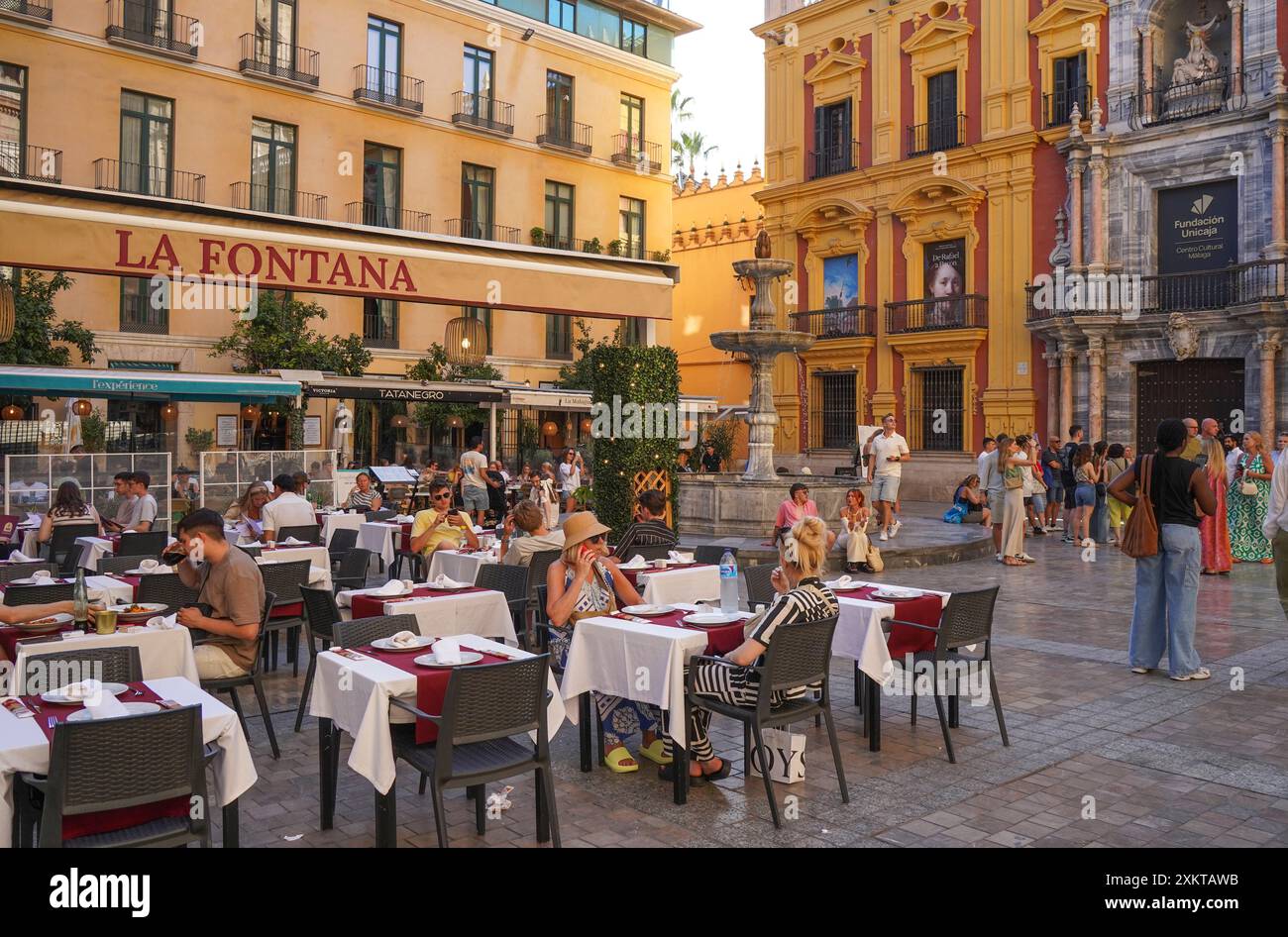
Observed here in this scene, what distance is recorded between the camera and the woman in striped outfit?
16.6 ft

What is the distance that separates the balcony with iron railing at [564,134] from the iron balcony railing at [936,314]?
11663 mm

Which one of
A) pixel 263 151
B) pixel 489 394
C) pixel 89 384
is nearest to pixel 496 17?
pixel 263 151

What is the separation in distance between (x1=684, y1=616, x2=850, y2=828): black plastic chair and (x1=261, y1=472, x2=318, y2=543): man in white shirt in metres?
6.54

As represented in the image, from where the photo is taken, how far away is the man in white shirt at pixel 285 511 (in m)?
10.5

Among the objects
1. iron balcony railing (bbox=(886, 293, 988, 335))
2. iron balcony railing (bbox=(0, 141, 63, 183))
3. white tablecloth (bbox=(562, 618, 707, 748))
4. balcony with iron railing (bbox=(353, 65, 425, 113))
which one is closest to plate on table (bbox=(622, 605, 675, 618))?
white tablecloth (bbox=(562, 618, 707, 748))

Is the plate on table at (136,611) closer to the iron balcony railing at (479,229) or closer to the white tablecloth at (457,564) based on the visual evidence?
the white tablecloth at (457,564)

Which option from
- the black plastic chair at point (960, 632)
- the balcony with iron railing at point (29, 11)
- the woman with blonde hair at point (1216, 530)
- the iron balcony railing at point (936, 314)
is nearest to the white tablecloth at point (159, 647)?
the black plastic chair at point (960, 632)

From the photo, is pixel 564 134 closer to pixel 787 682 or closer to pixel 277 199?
pixel 277 199

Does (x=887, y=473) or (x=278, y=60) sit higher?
(x=278, y=60)

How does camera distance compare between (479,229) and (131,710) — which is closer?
(131,710)

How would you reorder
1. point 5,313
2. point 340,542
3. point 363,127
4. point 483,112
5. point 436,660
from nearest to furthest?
1. point 436,660
2. point 5,313
3. point 340,542
4. point 363,127
5. point 483,112

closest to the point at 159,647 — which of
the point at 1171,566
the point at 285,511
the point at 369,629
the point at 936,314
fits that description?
the point at 369,629

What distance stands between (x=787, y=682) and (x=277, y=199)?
2574 cm

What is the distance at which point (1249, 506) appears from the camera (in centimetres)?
1414
